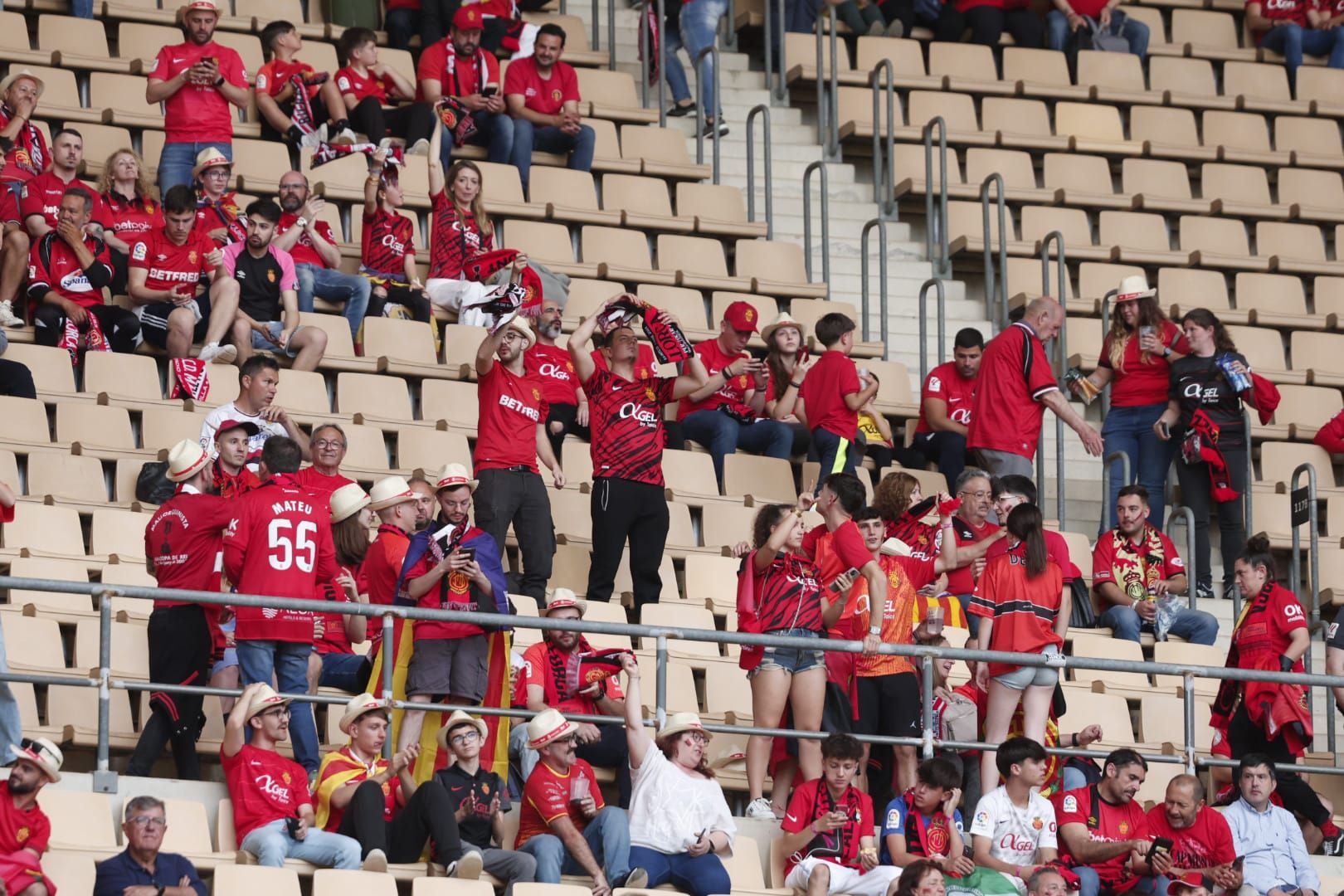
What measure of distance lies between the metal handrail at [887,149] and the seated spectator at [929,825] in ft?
20.2

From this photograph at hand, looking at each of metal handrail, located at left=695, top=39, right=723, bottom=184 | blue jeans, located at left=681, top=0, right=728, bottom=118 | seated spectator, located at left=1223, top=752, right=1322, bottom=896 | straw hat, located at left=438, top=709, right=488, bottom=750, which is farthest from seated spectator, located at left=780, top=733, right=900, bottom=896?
blue jeans, located at left=681, top=0, right=728, bottom=118

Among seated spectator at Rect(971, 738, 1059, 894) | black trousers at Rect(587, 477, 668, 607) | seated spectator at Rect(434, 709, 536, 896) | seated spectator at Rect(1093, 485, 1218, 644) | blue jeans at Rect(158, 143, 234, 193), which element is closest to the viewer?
seated spectator at Rect(434, 709, 536, 896)

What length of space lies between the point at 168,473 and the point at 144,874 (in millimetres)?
2372

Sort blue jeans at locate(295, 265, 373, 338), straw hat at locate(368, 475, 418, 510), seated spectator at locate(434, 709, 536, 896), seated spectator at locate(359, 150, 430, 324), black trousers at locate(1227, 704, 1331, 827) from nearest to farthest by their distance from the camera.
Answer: seated spectator at locate(434, 709, 536, 896)
straw hat at locate(368, 475, 418, 510)
black trousers at locate(1227, 704, 1331, 827)
blue jeans at locate(295, 265, 373, 338)
seated spectator at locate(359, 150, 430, 324)

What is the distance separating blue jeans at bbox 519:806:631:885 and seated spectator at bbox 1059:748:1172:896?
6.18ft

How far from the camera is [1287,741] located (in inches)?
468

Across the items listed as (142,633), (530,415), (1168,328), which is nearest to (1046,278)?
(1168,328)

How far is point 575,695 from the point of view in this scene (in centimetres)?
1120

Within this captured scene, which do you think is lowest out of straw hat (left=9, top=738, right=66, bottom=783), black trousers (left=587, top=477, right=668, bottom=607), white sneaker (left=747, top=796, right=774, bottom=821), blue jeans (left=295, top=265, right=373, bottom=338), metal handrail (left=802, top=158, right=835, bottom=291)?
white sneaker (left=747, top=796, right=774, bottom=821)

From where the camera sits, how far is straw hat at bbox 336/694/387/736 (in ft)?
33.8

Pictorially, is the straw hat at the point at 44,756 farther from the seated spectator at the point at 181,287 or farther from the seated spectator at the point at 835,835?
the seated spectator at the point at 181,287

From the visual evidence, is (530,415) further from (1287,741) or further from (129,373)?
(1287,741)

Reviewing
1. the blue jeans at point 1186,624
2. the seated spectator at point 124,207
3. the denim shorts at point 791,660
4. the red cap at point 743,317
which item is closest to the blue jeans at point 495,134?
the seated spectator at point 124,207

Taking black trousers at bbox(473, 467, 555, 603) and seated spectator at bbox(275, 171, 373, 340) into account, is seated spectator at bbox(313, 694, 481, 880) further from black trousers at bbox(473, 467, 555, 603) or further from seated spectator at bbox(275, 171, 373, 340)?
seated spectator at bbox(275, 171, 373, 340)
